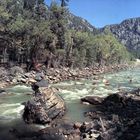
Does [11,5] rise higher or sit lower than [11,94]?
higher

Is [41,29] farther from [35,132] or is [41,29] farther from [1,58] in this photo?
[35,132]

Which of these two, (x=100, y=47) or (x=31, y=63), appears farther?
(x=100, y=47)

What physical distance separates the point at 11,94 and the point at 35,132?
807 inches

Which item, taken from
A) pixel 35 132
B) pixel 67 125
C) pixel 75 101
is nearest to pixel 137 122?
pixel 67 125

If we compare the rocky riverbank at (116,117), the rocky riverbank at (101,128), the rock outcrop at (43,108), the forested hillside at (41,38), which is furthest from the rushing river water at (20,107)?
the forested hillside at (41,38)

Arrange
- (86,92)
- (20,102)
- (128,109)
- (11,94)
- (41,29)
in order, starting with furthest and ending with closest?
1. (41,29)
2. (86,92)
3. (11,94)
4. (20,102)
5. (128,109)

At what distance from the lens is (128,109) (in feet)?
136

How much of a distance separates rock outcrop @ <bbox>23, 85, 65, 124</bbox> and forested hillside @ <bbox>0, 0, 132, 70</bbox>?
3689 centimetres

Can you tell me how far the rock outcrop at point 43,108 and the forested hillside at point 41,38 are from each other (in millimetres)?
36891

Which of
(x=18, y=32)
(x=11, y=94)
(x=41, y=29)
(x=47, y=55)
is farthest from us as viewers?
(x=47, y=55)

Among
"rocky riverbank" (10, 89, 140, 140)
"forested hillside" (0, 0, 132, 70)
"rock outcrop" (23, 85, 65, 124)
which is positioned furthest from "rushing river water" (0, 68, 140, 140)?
"forested hillside" (0, 0, 132, 70)

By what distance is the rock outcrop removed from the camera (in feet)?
117

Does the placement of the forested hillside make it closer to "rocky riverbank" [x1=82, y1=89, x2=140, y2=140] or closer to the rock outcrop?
"rocky riverbank" [x1=82, y1=89, x2=140, y2=140]

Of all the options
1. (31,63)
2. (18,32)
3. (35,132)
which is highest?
(18,32)
